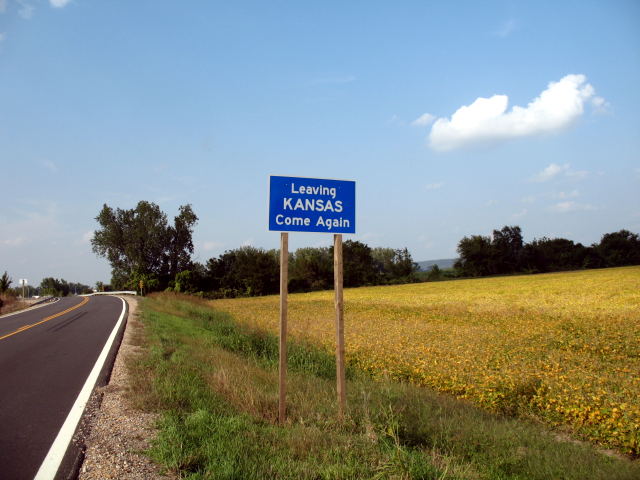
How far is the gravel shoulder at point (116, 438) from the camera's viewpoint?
392 centimetres

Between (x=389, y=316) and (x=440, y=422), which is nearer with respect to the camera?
(x=440, y=422)

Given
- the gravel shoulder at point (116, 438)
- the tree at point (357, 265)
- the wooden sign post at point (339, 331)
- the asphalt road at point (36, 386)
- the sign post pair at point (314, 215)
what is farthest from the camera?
the tree at point (357, 265)

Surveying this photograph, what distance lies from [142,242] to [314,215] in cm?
7559

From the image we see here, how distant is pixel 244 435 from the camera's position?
4680 mm

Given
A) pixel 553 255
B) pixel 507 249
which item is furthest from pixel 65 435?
pixel 553 255

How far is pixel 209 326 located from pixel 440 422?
12988mm

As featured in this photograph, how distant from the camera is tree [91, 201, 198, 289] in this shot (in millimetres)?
74750

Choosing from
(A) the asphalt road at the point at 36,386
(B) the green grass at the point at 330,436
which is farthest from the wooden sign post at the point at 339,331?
(A) the asphalt road at the point at 36,386

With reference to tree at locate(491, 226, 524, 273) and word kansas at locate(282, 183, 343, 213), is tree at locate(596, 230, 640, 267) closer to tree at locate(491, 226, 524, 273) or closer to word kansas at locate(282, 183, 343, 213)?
tree at locate(491, 226, 524, 273)

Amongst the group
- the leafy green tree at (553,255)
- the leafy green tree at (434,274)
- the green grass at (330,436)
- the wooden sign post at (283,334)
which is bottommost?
the green grass at (330,436)

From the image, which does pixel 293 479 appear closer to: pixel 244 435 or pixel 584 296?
pixel 244 435

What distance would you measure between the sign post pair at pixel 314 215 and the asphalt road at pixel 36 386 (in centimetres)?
286

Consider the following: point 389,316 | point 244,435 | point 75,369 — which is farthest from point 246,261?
point 244,435

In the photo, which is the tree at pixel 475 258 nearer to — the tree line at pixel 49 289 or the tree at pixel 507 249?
the tree at pixel 507 249
